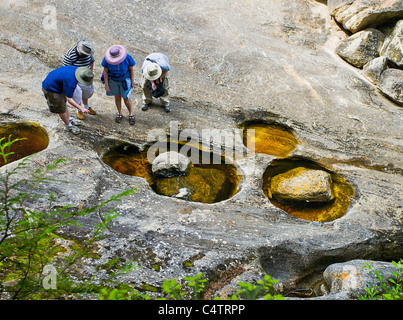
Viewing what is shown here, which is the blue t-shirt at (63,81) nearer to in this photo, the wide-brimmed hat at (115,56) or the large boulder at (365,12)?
the wide-brimmed hat at (115,56)

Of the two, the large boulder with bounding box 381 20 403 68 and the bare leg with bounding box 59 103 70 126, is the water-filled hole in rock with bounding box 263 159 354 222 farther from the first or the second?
the large boulder with bounding box 381 20 403 68

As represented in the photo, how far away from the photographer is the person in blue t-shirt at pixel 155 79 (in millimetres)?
6484

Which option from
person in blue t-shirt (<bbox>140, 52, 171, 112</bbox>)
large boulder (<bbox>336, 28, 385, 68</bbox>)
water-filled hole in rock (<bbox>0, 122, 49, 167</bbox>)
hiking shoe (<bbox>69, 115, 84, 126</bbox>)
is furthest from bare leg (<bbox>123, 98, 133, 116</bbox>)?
large boulder (<bbox>336, 28, 385, 68</bbox>)

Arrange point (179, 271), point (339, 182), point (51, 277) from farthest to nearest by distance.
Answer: point (339, 182), point (179, 271), point (51, 277)

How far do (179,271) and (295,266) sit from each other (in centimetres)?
198

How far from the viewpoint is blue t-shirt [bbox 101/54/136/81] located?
611 centimetres

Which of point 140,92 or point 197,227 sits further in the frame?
point 140,92

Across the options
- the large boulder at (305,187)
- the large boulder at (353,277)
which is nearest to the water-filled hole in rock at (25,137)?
the large boulder at (305,187)

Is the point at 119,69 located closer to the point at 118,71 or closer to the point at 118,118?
the point at 118,71

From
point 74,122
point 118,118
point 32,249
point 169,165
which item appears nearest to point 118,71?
point 118,118

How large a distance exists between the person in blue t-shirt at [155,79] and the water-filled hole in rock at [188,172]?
120 centimetres
